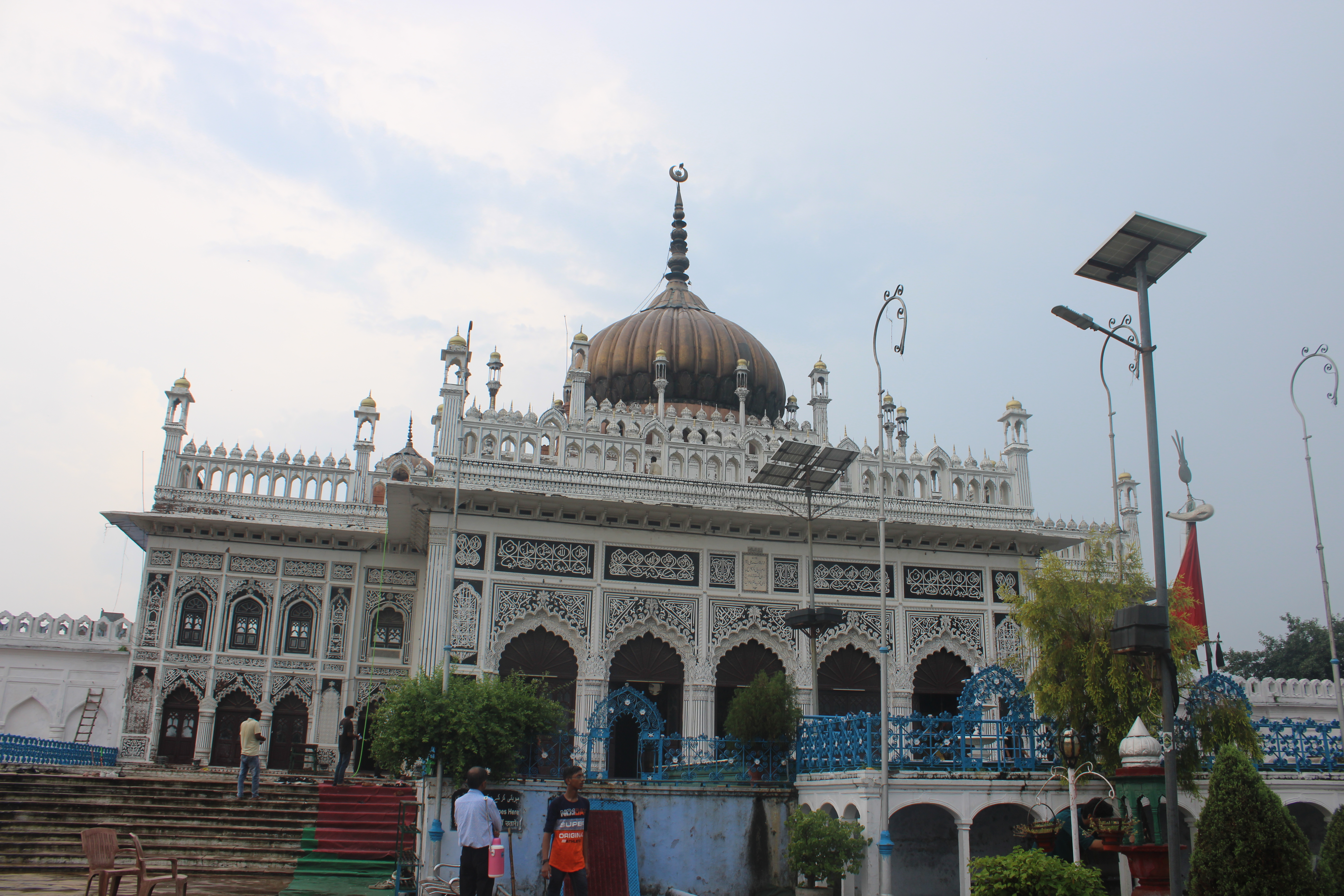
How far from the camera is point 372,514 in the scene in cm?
2289

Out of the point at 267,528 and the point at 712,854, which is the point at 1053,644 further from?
the point at 267,528

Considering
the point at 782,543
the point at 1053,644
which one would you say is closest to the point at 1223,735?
the point at 1053,644

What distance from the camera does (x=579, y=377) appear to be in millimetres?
21891

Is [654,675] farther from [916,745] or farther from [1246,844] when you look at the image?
[1246,844]

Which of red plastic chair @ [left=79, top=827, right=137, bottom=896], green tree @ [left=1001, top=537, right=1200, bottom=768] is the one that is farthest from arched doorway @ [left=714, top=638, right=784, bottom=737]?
red plastic chair @ [left=79, top=827, right=137, bottom=896]

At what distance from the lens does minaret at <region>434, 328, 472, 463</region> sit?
19.8 m

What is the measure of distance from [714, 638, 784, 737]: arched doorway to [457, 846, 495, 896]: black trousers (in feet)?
37.8

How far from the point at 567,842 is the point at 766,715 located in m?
7.85

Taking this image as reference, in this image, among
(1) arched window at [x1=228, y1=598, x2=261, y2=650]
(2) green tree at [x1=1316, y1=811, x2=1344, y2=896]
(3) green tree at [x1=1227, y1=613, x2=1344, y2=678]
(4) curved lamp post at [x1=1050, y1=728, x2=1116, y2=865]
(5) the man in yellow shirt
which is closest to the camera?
(2) green tree at [x1=1316, y1=811, x2=1344, y2=896]

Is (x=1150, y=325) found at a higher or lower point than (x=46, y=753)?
higher

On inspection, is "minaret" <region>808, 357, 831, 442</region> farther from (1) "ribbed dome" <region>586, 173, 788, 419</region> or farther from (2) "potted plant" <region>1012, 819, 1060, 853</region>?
(2) "potted plant" <region>1012, 819, 1060, 853</region>

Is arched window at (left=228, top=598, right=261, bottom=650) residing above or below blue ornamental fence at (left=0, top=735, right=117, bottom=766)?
above

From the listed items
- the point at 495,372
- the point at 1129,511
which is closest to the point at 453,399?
the point at 495,372

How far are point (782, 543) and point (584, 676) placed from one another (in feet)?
15.6
